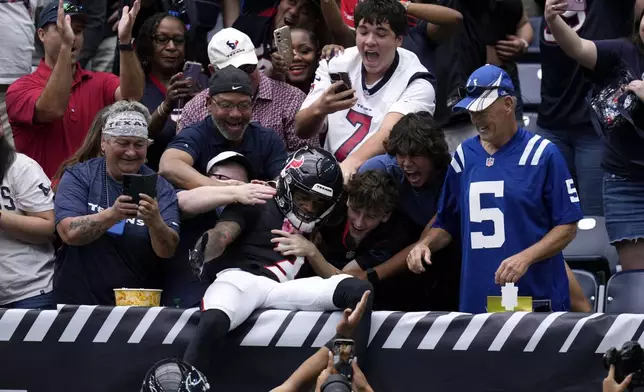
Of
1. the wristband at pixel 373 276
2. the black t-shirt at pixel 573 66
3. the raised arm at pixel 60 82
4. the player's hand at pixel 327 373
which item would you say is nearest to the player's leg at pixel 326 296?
the player's hand at pixel 327 373

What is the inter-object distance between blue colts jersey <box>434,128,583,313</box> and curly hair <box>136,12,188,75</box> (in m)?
2.99

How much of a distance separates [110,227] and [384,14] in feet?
6.92

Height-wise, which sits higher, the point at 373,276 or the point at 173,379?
the point at 173,379

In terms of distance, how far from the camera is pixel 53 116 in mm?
7953

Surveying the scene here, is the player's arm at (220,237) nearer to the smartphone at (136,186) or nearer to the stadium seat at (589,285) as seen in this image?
the smartphone at (136,186)

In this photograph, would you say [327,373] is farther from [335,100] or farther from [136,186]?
[335,100]

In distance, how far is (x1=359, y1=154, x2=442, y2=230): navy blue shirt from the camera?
22.6 ft

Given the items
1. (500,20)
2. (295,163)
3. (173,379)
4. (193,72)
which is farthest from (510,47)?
(173,379)

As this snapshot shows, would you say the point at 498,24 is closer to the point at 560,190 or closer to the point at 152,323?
the point at 560,190

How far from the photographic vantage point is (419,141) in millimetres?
6715

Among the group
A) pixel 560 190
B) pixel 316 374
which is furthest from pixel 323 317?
pixel 560 190

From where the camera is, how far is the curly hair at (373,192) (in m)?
6.59

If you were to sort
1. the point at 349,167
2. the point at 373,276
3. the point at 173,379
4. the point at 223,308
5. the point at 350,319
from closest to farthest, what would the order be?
the point at 173,379 → the point at 350,319 → the point at 223,308 → the point at 373,276 → the point at 349,167

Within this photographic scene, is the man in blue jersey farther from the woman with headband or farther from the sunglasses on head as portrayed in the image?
the sunglasses on head
